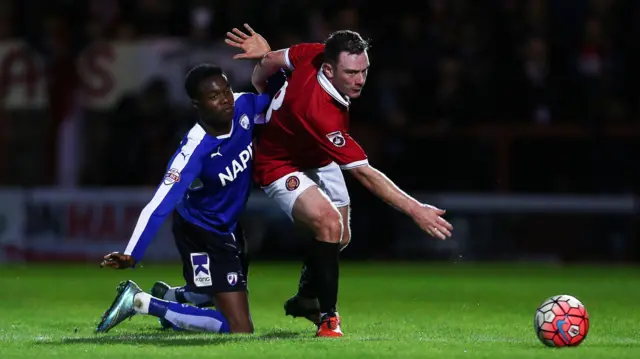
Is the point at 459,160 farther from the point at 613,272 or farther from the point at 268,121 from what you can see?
the point at 268,121

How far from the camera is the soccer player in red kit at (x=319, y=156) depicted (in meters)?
7.74

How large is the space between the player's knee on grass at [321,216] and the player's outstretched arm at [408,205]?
0.29 m

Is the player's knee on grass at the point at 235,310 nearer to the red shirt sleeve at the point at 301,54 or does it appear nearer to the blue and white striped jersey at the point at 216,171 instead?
the blue and white striped jersey at the point at 216,171

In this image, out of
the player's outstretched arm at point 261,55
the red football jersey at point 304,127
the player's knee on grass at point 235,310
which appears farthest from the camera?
the player's outstretched arm at point 261,55

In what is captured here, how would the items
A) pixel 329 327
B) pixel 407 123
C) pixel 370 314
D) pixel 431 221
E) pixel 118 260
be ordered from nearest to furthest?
1. pixel 118 260
2. pixel 431 221
3. pixel 329 327
4. pixel 370 314
5. pixel 407 123

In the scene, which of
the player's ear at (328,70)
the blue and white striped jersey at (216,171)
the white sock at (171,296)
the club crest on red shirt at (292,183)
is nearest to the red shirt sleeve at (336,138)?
the player's ear at (328,70)

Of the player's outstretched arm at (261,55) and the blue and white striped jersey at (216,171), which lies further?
the player's outstretched arm at (261,55)

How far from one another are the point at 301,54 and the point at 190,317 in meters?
1.80

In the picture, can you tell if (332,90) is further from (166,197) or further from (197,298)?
(197,298)

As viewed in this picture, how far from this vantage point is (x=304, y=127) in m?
8.05

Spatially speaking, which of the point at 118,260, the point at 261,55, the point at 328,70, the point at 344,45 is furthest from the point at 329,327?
the point at 261,55

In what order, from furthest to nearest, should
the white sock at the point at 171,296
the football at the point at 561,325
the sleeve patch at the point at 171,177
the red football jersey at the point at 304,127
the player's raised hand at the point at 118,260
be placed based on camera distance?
1. the white sock at the point at 171,296
2. the red football jersey at the point at 304,127
3. the sleeve patch at the point at 171,177
4. the football at the point at 561,325
5. the player's raised hand at the point at 118,260

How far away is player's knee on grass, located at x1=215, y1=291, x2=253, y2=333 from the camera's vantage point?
792 cm

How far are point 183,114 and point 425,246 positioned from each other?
3.20 m
